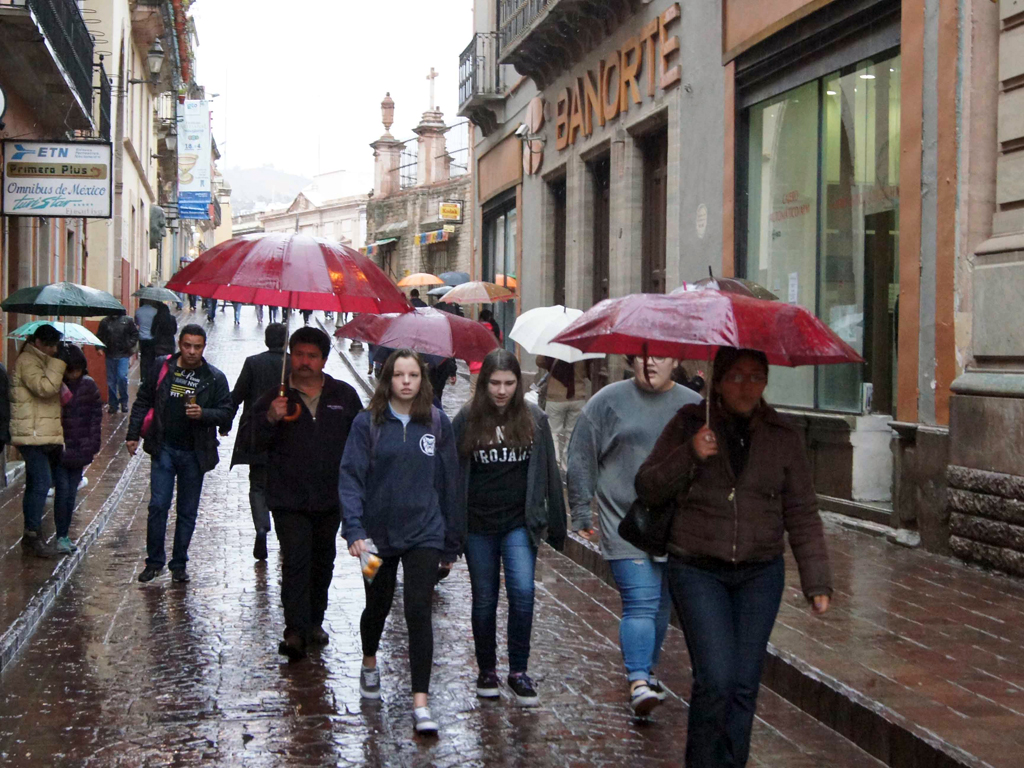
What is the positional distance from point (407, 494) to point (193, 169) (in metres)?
36.6

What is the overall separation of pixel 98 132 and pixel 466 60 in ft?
26.9

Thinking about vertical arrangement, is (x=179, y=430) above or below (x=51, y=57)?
below

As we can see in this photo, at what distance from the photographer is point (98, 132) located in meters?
21.6

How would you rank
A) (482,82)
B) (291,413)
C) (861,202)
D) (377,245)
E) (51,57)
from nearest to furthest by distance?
(291,413) → (861,202) → (51,57) → (482,82) → (377,245)

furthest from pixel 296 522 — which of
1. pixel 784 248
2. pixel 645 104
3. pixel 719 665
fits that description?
pixel 645 104

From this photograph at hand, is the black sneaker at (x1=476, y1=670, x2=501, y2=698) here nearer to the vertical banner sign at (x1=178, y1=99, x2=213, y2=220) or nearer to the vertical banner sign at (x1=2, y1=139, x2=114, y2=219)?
the vertical banner sign at (x1=2, y1=139, x2=114, y2=219)

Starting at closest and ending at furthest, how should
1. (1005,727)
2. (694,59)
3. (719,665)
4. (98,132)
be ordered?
(719,665) < (1005,727) < (694,59) < (98,132)

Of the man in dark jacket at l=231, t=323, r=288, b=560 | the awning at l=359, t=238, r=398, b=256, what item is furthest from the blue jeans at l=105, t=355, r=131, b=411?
the awning at l=359, t=238, r=398, b=256

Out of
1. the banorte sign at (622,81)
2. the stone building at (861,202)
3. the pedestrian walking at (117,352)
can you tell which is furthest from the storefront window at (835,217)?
the pedestrian walking at (117,352)

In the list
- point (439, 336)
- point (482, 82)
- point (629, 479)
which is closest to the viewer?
point (629, 479)

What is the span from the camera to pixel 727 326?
4.18m

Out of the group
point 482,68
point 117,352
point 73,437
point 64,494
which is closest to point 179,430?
point 73,437

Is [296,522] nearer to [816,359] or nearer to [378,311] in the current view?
[378,311]

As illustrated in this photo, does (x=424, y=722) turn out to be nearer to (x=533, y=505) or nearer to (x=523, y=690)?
(x=523, y=690)
